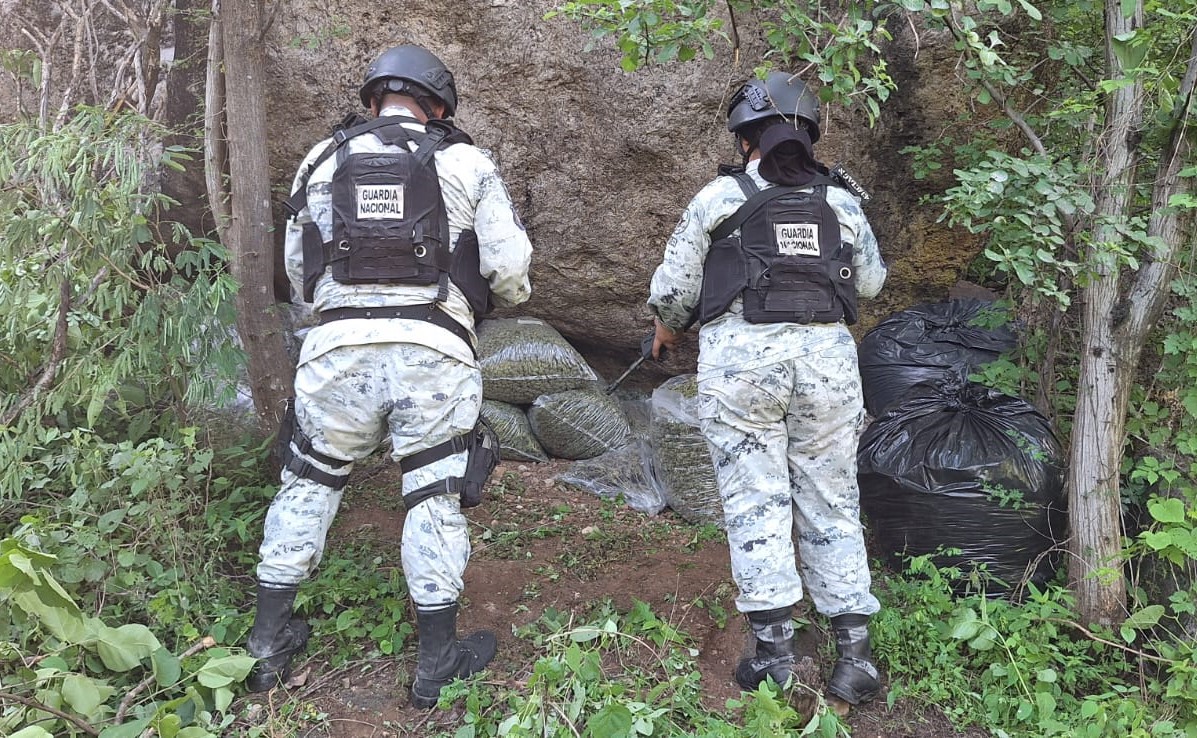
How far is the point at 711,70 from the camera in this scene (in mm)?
3834

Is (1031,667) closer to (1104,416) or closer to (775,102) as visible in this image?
(1104,416)

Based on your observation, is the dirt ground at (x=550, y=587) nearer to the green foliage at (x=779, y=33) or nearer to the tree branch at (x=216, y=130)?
the tree branch at (x=216, y=130)

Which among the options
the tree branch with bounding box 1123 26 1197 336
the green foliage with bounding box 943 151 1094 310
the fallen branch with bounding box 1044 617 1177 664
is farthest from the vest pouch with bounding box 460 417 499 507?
the tree branch with bounding box 1123 26 1197 336

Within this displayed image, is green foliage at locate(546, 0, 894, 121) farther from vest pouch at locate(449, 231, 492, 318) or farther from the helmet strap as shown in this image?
vest pouch at locate(449, 231, 492, 318)

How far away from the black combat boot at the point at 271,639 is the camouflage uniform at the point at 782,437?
1364mm

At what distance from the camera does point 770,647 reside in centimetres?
251

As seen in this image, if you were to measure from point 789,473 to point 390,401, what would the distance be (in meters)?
1.24

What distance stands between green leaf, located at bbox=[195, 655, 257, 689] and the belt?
996 millimetres

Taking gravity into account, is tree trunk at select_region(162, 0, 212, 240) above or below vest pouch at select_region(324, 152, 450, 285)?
above

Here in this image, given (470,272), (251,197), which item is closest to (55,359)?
(251,197)

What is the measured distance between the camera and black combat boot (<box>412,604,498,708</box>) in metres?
2.47

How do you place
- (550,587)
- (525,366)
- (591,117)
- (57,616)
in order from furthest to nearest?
1. (525,366)
2. (591,117)
3. (550,587)
4. (57,616)

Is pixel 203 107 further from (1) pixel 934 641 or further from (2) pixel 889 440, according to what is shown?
(1) pixel 934 641

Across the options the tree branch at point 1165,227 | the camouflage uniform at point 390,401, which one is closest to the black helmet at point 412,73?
the camouflage uniform at point 390,401
